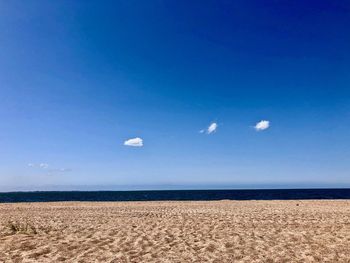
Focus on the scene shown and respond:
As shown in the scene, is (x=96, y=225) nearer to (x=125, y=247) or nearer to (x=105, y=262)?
(x=125, y=247)

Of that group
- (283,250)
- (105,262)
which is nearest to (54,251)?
(105,262)

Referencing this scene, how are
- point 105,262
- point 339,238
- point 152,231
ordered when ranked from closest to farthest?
1. point 105,262
2. point 339,238
3. point 152,231

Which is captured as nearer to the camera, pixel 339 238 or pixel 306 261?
pixel 306 261

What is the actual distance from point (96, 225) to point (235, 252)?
7085 millimetres

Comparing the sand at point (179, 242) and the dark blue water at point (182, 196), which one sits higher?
the dark blue water at point (182, 196)

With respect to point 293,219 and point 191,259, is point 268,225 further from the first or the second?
point 191,259

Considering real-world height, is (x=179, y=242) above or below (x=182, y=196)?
below

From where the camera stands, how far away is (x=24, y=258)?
8.77m

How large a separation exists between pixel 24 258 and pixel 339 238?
9.68 metres

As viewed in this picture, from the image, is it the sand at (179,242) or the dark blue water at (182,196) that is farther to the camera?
the dark blue water at (182,196)

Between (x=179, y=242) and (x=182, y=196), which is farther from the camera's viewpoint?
(x=182, y=196)

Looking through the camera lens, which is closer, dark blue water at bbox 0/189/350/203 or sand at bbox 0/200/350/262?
sand at bbox 0/200/350/262

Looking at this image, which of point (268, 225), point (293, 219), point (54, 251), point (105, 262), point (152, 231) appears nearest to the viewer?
point (105, 262)

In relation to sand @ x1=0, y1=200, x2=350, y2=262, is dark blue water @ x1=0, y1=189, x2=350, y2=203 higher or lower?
higher
